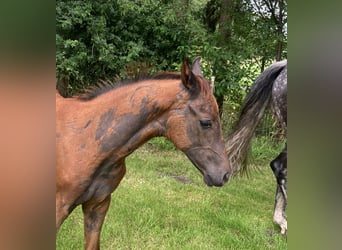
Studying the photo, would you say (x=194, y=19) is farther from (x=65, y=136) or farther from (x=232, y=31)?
(x=65, y=136)

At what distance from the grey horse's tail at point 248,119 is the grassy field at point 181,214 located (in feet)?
1.16

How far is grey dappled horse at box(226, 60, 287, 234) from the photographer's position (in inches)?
82.8

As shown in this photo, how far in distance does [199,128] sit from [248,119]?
1132 mm

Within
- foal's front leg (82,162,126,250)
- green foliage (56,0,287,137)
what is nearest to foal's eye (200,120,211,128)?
foal's front leg (82,162,126,250)

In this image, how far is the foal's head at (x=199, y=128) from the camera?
1.08 metres

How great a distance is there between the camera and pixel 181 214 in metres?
2.37

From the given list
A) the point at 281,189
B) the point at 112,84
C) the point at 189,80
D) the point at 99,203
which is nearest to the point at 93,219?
the point at 99,203

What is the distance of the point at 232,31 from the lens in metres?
3.91

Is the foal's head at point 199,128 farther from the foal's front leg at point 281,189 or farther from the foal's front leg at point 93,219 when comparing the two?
the foal's front leg at point 281,189

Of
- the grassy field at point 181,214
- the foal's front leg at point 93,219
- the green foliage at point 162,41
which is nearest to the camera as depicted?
the foal's front leg at point 93,219

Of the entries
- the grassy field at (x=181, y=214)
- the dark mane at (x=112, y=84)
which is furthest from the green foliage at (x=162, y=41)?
the dark mane at (x=112, y=84)

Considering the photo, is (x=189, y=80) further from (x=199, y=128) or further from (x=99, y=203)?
(x=99, y=203)

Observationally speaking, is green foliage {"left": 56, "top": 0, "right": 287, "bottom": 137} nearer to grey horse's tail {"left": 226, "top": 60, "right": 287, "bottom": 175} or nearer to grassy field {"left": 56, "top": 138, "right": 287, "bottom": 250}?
grassy field {"left": 56, "top": 138, "right": 287, "bottom": 250}
